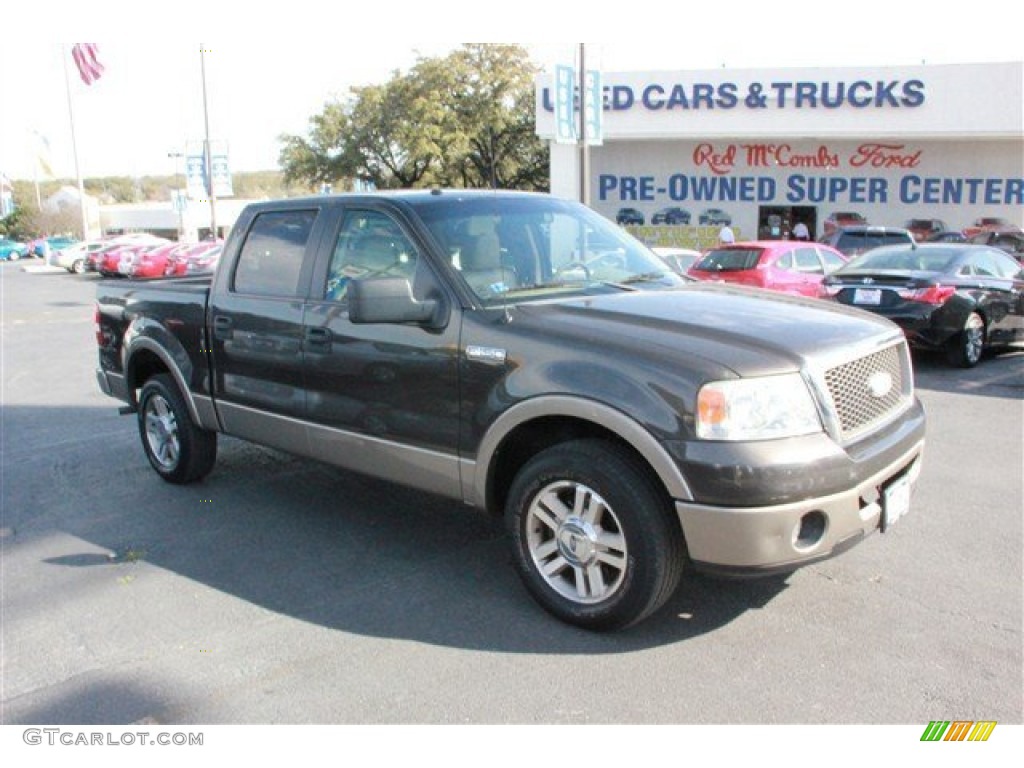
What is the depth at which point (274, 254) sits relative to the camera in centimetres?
529

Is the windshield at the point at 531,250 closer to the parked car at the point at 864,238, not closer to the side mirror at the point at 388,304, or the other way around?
the side mirror at the point at 388,304

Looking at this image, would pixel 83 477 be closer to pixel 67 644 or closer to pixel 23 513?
pixel 23 513

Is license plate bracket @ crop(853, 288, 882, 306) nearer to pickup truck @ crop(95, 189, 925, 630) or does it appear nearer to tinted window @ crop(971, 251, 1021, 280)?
tinted window @ crop(971, 251, 1021, 280)

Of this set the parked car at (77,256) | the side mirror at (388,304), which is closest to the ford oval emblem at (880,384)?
the side mirror at (388,304)

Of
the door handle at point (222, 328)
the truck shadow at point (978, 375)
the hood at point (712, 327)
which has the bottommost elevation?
the truck shadow at point (978, 375)

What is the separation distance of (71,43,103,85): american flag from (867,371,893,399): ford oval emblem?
3329 centimetres

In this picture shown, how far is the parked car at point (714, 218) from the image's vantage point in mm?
33875

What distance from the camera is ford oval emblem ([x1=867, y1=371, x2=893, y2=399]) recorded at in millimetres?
3857

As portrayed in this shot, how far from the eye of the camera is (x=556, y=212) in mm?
4977

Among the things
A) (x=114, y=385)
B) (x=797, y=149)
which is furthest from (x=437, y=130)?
(x=114, y=385)

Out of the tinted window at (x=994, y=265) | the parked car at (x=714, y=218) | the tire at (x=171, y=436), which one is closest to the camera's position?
the tire at (x=171, y=436)

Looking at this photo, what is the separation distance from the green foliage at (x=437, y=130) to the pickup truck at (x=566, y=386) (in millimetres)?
38547

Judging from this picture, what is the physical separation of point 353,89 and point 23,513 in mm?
42405

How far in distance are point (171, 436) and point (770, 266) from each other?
31.7 ft
